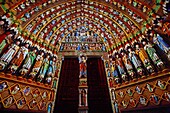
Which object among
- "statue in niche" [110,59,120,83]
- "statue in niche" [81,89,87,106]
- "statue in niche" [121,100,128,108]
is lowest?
"statue in niche" [121,100,128,108]

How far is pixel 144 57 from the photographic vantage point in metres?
4.59

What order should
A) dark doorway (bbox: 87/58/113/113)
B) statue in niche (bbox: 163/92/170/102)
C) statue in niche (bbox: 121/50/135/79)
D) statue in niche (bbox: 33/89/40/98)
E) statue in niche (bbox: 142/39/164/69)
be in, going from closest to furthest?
statue in niche (bbox: 163/92/170/102) → statue in niche (bbox: 142/39/164/69) → statue in niche (bbox: 33/89/40/98) → dark doorway (bbox: 87/58/113/113) → statue in niche (bbox: 121/50/135/79)

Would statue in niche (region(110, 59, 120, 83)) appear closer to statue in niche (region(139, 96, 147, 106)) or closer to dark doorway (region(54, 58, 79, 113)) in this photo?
statue in niche (region(139, 96, 147, 106))

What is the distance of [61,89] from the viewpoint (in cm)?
500

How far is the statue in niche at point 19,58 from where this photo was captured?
417cm

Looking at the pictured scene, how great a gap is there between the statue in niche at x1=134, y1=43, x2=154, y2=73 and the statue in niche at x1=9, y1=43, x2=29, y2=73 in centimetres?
460

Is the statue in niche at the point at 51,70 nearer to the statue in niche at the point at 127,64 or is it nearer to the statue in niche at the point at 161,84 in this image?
the statue in niche at the point at 127,64

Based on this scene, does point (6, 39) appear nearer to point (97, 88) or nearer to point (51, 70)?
point (51, 70)

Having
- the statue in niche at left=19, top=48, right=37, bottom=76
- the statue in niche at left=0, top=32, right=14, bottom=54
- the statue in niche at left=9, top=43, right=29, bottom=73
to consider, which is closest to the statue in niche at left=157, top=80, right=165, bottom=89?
the statue in niche at left=19, top=48, right=37, bottom=76

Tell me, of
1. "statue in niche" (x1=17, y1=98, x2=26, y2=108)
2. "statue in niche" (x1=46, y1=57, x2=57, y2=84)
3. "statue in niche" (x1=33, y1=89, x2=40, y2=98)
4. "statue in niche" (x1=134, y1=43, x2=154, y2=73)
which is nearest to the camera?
"statue in niche" (x1=17, y1=98, x2=26, y2=108)

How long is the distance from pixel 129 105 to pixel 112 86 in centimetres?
100

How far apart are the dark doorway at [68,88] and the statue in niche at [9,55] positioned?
84.0 inches

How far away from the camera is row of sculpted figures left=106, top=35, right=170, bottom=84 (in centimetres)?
411

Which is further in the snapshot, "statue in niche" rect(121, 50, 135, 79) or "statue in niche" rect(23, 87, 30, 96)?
"statue in niche" rect(121, 50, 135, 79)
